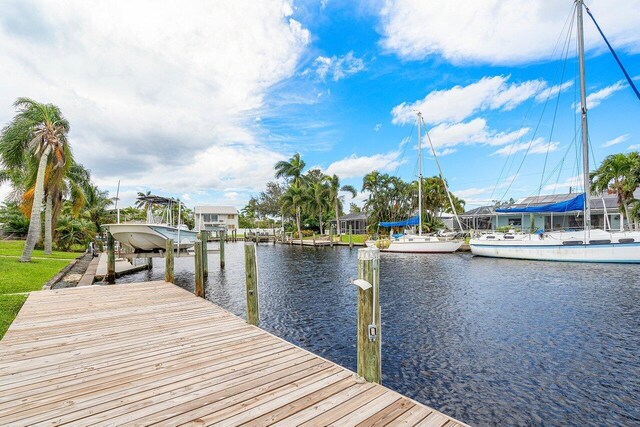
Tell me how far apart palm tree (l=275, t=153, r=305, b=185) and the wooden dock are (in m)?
45.6

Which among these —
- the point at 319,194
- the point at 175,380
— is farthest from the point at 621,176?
the point at 175,380

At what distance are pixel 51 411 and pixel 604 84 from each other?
36650 mm

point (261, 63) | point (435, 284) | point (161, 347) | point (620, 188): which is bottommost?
point (435, 284)

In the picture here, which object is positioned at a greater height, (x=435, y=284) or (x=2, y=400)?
(x=2, y=400)

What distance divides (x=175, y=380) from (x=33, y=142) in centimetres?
1787

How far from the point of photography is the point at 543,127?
25.4 meters

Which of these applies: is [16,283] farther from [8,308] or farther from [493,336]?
[493,336]

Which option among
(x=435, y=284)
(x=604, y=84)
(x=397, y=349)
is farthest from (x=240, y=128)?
(x=604, y=84)

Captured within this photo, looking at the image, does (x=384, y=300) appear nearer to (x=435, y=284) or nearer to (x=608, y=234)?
(x=435, y=284)

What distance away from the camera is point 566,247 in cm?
2097

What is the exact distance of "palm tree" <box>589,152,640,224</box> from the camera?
85.5 feet

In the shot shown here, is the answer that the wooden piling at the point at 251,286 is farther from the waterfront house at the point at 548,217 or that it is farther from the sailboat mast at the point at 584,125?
the waterfront house at the point at 548,217

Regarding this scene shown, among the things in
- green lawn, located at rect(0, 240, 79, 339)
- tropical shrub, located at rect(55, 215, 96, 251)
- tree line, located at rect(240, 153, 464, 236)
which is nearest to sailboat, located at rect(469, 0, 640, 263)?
tree line, located at rect(240, 153, 464, 236)

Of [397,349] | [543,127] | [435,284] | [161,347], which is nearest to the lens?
[161,347]
